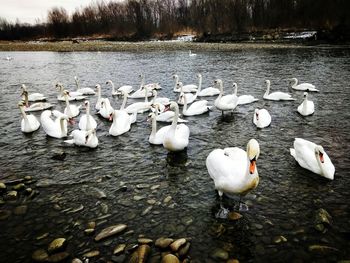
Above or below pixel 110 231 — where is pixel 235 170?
above

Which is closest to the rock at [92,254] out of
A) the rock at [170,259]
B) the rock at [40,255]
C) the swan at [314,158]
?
the rock at [40,255]

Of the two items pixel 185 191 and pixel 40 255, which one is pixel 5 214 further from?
pixel 185 191

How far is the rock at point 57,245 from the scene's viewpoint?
495 centimetres

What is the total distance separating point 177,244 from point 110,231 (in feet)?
3.85

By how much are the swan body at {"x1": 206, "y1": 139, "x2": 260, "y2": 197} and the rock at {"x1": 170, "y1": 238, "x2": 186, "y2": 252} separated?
3.83ft

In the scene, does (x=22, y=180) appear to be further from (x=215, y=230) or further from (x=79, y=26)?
(x=79, y=26)

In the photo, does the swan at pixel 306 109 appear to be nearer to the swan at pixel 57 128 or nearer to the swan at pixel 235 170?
the swan at pixel 235 170

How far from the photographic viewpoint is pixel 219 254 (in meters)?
4.83

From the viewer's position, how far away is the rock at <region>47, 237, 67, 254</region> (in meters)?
4.95

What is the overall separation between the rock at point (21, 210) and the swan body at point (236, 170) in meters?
3.60

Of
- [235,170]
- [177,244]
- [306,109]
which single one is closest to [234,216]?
[235,170]

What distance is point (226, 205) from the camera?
6.11m

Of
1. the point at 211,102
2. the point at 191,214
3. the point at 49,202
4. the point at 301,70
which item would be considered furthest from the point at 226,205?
the point at 301,70

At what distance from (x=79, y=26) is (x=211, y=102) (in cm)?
10244
